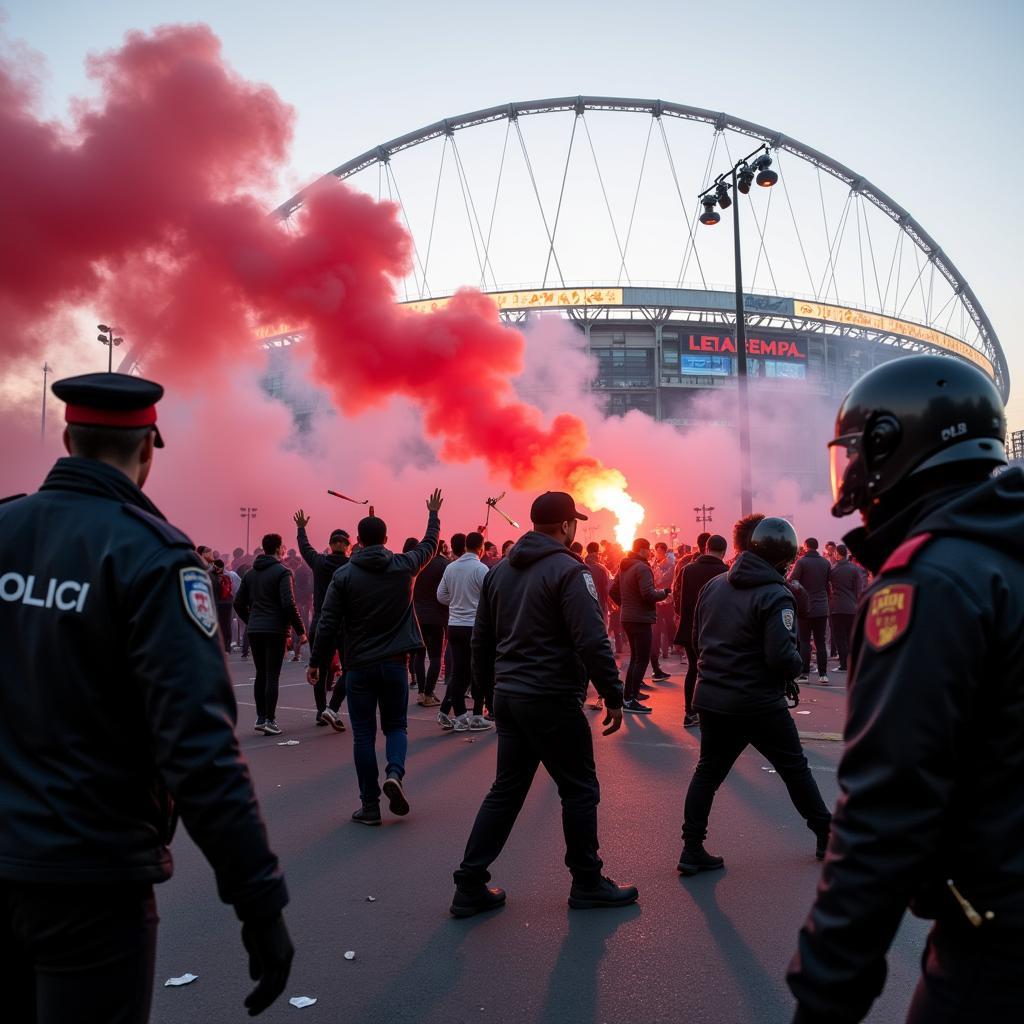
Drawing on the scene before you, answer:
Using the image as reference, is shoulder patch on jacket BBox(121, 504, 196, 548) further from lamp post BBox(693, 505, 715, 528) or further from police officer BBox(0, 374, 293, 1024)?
lamp post BBox(693, 505, 715, 528)

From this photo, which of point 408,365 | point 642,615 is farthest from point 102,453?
point 408,365

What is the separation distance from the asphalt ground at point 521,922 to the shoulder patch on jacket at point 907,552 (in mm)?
2332

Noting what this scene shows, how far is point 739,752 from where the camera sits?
464 cm

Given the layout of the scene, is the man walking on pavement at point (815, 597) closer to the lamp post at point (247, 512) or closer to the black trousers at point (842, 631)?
the black trousers at point (842, 631)

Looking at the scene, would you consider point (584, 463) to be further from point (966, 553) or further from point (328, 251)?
point (966, 553)

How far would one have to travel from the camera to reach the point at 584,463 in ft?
64.0

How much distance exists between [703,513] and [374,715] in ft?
123

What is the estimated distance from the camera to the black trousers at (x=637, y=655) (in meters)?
10.0

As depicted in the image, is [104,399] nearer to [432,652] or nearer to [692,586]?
[692,586]

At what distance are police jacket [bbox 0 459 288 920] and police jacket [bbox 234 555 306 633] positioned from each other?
713 centimetres

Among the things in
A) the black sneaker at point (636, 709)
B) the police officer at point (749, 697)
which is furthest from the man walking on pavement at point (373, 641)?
the black sneaker at point (636, 709)

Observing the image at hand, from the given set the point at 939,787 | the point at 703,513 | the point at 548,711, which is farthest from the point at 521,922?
the point at 703,513

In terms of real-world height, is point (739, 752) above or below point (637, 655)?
above

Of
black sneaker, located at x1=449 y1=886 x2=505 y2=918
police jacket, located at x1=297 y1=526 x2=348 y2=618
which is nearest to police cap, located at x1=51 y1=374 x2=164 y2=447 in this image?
black sneaker, located at x1=449 y1=886 x2=505 y2=918
